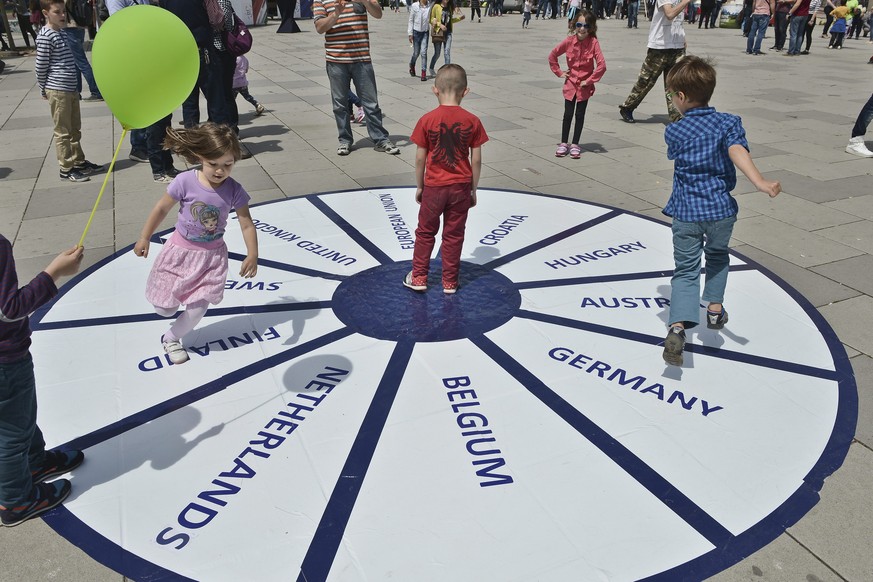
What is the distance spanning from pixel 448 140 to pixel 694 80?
4.88ft

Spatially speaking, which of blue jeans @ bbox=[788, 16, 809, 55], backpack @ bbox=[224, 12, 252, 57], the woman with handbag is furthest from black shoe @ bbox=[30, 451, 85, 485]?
blue jeans @ bbox=[788, 16, 809, 55]

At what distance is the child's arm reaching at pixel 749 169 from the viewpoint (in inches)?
136

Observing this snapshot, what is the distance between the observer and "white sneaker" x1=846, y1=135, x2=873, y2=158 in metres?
8.65

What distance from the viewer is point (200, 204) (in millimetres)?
3645

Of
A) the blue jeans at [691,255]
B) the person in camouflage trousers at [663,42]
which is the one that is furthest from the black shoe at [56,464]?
the person in camouflage trousers at [663,42]

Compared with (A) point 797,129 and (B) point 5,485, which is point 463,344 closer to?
(B) point 5,485

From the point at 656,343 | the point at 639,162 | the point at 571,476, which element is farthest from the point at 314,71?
the point at 571,476

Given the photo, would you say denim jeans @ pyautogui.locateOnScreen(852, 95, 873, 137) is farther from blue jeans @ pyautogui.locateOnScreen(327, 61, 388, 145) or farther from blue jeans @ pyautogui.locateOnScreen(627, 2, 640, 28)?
blue jeans @ pyautogui.locateOnScreen(627, 2, 640, 28)

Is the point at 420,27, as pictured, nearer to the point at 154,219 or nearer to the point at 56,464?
the point at 154,219

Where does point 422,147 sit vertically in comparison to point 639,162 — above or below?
above

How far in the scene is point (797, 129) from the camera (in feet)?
33.6

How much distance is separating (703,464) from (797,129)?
8.89 metres

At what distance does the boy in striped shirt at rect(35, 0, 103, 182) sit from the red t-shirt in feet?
15.6

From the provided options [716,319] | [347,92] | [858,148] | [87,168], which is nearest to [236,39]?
[347,92]
